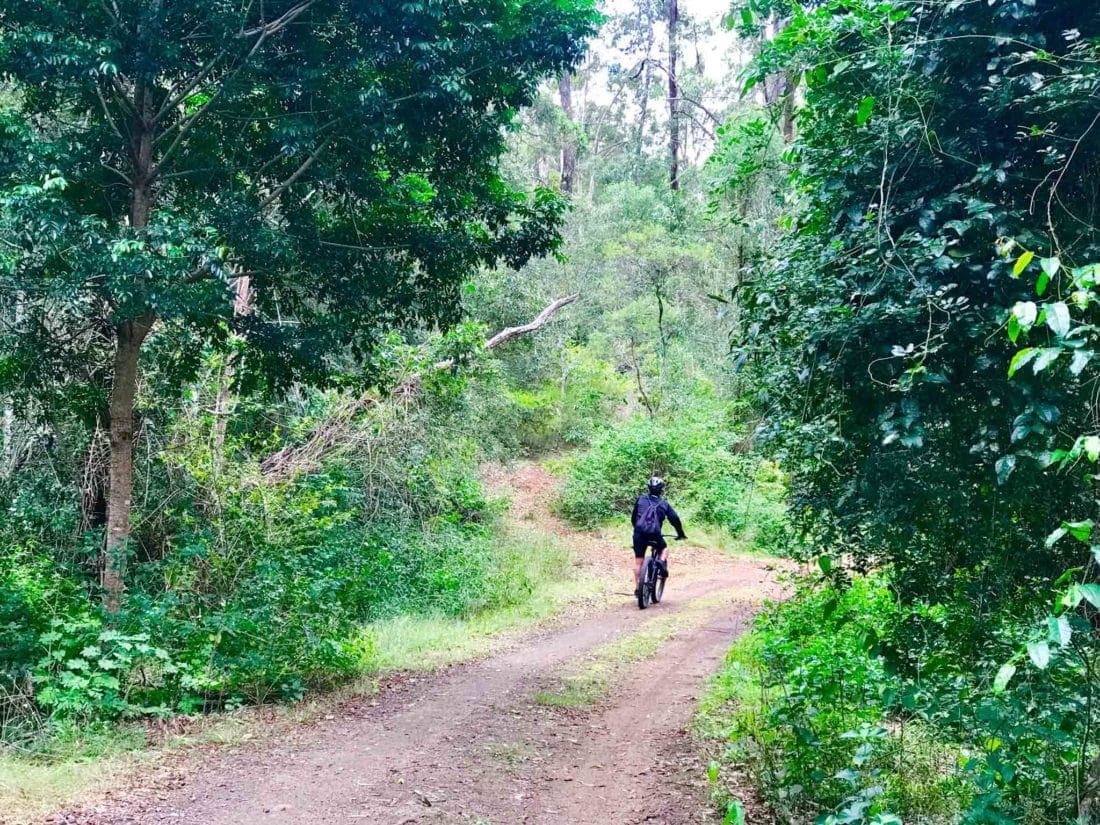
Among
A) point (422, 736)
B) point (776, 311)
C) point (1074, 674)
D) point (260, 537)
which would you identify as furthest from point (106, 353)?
point (1074, 674)

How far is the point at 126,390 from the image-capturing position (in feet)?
23.7

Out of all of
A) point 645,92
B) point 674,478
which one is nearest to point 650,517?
point 674,478

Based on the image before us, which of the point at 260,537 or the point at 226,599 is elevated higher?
the point at 260,537

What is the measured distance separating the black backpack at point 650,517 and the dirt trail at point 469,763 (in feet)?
9.24

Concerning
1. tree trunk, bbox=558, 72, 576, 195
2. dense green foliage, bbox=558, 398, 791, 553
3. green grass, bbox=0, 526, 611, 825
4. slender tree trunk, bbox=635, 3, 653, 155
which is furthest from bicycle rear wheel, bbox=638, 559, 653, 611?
slender tree trunk, bbox=635, 3, 653, 155

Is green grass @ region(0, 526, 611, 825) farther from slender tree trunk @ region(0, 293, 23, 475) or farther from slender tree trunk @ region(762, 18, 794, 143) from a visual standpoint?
slender tree trunk @ region(762, 18, 794, 143)

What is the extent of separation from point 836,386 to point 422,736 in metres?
4.09

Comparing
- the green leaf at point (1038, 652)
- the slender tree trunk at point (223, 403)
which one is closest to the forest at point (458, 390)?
the green leaf at point (1038, 652)

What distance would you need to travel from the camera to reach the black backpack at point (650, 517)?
1088 centimetres

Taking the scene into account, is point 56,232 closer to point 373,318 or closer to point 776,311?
point 373,318

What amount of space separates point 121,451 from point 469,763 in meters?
4.51

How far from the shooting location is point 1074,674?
359 cm

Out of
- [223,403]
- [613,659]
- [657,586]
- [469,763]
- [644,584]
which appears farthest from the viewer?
[657,586]

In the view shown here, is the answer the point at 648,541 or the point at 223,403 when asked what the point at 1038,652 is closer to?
the point at 648,541
